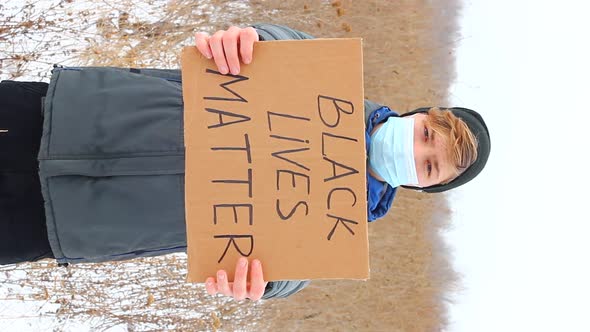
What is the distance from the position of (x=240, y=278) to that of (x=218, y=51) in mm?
470

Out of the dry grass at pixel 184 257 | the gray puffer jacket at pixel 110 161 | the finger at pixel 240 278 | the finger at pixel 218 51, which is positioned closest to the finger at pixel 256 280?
the finger at pixel 240 278

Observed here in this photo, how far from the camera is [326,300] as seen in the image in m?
2.38

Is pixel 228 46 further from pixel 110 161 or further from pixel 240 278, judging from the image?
pixel 240 278

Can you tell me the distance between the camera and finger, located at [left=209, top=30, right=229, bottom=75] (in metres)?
0.92

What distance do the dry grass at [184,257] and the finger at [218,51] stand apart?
1.46 meters

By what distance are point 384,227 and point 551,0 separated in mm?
1513

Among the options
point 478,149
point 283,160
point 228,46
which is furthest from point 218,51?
point 478,149

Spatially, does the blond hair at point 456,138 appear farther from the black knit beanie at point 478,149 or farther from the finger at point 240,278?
the finger at point 240,278

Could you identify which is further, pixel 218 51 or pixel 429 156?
pixel 429 156

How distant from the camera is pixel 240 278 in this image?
3.09ft

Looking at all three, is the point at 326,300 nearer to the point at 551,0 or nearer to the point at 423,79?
the point at 423,79

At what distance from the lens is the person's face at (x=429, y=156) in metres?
1.16

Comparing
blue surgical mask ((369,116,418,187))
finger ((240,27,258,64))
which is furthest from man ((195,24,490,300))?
finger ((240,27,258,64))

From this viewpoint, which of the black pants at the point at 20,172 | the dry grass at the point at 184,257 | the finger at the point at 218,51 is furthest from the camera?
the dry grass at the point at 184,257
